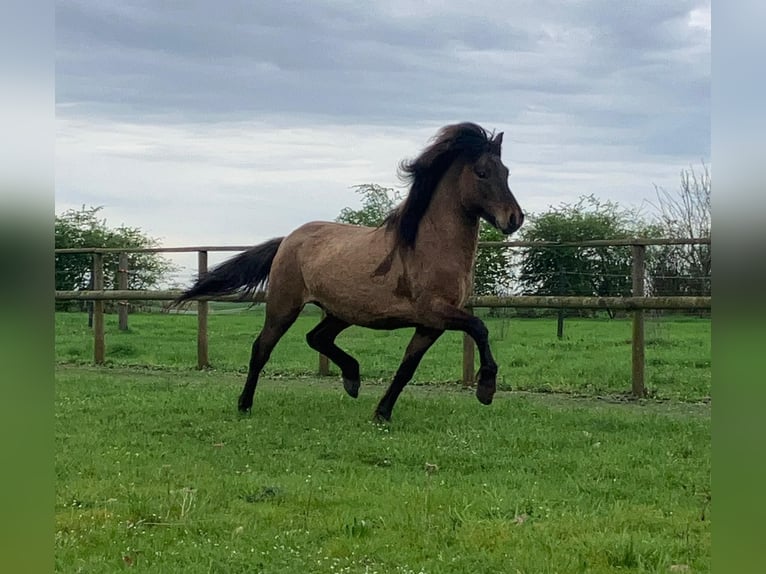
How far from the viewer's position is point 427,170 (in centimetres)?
583

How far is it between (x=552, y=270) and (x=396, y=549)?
733 centimetres

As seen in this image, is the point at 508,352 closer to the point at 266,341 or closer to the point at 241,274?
the point at 241,274

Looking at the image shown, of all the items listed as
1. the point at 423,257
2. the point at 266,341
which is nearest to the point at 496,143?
the point at 423,257

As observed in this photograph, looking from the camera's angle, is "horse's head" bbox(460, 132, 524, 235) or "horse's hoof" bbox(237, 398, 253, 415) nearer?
"horse's head" bbox(460, 132, 524, 235)

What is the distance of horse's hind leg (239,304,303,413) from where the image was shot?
21.1 feet

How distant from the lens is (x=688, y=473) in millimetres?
4266

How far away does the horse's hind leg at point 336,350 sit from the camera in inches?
261

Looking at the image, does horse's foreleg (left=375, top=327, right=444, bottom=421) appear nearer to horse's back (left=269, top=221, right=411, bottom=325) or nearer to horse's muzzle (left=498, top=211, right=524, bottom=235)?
horse's back (left=269, top=221, right=411, bottom=325)

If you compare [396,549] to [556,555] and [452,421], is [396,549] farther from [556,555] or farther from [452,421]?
[452,421]

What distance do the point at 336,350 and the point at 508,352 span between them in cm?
434

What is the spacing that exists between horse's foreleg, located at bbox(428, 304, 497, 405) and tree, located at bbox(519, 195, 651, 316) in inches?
148

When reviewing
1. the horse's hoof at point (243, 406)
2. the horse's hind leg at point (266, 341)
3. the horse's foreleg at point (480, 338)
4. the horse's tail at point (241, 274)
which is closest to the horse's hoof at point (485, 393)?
the horse's foreleg at point (480, 338)

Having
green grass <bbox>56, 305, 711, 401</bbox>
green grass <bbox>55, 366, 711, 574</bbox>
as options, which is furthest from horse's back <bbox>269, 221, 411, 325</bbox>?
green grass <bbox>56, 305, 711, 401</bbox>

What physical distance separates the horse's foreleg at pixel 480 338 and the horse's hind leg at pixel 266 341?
1.46 m
